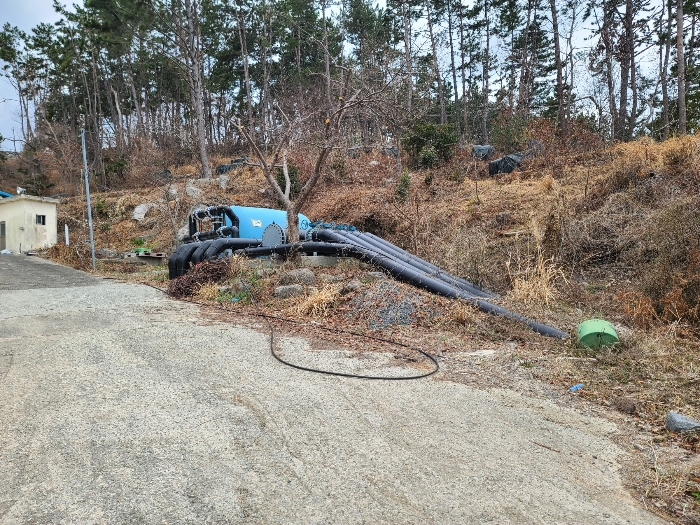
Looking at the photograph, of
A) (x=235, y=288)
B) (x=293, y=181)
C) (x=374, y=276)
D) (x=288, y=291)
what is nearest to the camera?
(x=288, y=291)

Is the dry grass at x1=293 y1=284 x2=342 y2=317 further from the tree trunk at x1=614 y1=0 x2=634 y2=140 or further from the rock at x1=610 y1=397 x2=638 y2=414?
the tree trunk at x1=614 y1=0 x2=634 y2=140

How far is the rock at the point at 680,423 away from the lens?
117 inches

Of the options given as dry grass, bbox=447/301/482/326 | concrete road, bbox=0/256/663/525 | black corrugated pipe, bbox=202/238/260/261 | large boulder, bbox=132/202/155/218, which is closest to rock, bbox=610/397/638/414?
concrete road, bbox=0/256/663/525

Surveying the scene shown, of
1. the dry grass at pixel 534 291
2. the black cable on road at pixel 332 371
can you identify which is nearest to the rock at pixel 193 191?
the black cable on road at pixel 332 371

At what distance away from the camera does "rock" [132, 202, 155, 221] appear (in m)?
21.7

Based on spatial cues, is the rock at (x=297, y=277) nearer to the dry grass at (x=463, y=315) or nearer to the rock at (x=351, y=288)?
the rock at (x=351, y=288)

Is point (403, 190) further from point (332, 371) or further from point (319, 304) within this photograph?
point (332, 371)

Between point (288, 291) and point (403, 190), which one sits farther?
point (403, 190)

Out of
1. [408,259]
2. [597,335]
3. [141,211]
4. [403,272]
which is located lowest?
[597,335]

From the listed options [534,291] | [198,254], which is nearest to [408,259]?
[534,291]

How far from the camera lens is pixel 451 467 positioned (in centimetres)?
262

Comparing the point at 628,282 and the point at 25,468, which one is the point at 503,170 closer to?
the point at 628,282

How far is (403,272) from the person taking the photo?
7762 mm

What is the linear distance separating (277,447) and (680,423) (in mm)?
2649
